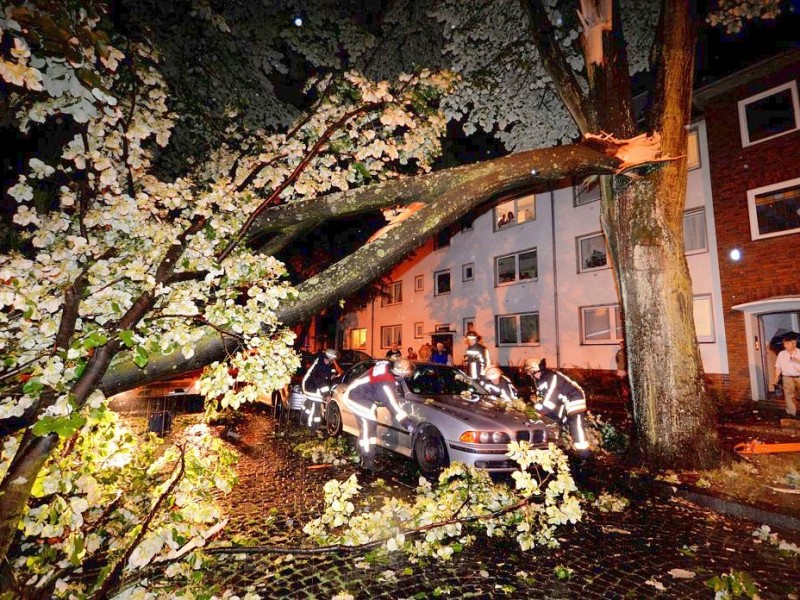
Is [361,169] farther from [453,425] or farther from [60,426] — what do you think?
[60,426]

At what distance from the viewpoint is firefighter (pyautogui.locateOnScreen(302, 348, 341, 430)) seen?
9.59 m

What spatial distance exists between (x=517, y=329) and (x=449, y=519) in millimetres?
16807

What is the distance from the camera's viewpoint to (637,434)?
6566mm

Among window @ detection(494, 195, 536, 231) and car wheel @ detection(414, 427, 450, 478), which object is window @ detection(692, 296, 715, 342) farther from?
car wheel @ detection(414, 427, 450, 478)

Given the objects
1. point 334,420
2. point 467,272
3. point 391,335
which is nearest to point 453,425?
point 334,420

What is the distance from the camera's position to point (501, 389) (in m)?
8.00

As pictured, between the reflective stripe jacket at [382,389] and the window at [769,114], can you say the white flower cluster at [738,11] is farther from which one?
the reflective stripe jacket at [382,389]

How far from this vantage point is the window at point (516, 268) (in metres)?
19.9

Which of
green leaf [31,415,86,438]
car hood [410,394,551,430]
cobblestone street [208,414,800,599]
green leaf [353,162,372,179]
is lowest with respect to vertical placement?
cobblestone street [208,414,800,599]

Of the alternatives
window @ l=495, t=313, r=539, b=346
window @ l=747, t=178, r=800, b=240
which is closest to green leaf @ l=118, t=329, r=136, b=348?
window @ l=747, t=178, r=800, b=240

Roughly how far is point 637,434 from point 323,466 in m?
4.92

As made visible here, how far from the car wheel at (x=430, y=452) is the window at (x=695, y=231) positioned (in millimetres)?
12648

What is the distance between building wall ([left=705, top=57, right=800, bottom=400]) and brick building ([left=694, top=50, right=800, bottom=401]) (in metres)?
0.02

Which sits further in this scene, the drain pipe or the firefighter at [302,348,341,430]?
the drain pipe
